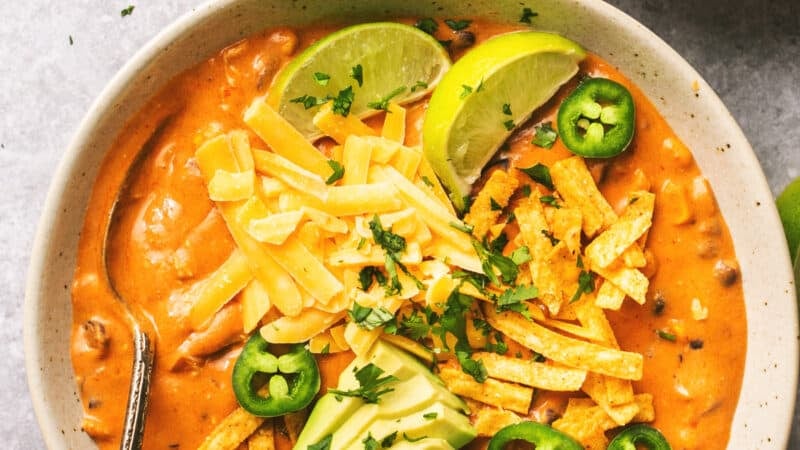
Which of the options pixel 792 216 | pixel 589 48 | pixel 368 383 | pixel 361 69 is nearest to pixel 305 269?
pixel 368 383

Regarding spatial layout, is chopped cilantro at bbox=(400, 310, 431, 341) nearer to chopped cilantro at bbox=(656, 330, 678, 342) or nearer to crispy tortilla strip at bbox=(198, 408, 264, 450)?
crispy tortilla strip at bbox=(198, 408, 264, 450)

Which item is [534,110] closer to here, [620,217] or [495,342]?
[620,217]

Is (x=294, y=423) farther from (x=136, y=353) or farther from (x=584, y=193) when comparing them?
(x=584, y=193)

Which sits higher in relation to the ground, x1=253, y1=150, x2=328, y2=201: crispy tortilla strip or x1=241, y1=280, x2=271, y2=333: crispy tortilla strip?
x1=253, y1=150, x2=328, y2=201: crispy tortilla strip

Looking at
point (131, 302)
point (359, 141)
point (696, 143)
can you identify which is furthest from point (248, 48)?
point (696, 143)

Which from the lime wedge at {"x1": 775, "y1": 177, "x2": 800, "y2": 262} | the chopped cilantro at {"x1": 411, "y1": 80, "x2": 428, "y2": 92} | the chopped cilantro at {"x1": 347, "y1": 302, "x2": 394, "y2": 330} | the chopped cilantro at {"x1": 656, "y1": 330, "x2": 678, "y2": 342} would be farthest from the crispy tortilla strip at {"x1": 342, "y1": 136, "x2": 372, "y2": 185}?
the lime wedge at {"x1": 775, "y1": 177, "x2": 800, "y2": 262}

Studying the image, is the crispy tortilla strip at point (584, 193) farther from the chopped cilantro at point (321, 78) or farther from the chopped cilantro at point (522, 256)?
the chopped cilantro at point (321, 78)
